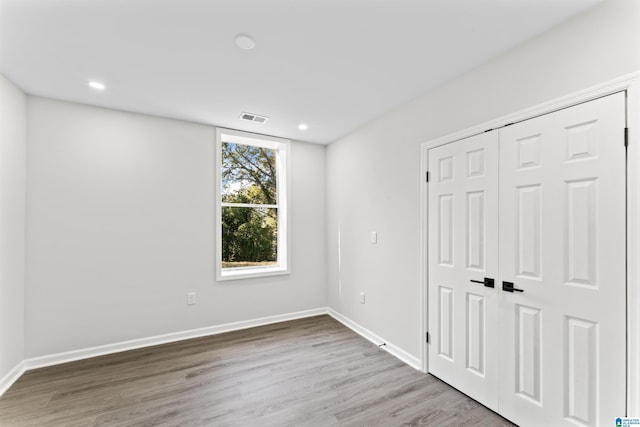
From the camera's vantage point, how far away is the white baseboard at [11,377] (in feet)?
7.18

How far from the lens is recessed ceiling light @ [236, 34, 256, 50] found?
1.77m

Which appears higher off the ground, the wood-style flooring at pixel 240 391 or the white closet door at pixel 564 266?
the white closet door at pixel 564 266

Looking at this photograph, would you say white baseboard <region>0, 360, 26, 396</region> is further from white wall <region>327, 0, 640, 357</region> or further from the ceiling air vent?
white wall <region>327, 0, 640, 357</region>

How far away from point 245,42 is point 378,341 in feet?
Result: 10.4

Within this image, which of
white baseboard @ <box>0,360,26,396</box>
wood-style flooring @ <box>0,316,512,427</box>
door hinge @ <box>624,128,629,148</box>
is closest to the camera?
door hinge @ <box>624,128,629,148</box>

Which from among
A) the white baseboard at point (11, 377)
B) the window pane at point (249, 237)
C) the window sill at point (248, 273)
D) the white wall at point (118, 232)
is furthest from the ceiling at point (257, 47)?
the white baseboard at point (11, 377)

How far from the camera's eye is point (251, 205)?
3.78m

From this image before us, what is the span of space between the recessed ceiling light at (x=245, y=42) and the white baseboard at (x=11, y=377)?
10.9 ft

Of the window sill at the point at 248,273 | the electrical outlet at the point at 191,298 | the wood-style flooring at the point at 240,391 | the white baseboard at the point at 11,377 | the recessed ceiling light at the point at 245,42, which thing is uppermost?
the recessed ceiling light at the point at 245,42

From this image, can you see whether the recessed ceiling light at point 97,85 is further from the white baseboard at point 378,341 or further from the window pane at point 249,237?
the white baseboard at point 378,341

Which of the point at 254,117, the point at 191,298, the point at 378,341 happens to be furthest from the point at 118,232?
the point at 378,341

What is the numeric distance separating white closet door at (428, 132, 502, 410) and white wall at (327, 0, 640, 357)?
186 mm

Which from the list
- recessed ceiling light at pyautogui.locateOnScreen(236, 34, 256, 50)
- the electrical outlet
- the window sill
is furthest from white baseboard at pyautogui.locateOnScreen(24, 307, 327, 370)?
recessed ceiling light at pyautogui.locateOnScreen(236, 34, 256, 50)

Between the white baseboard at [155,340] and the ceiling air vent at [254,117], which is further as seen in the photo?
the ceiling air vent at [254,117]
